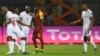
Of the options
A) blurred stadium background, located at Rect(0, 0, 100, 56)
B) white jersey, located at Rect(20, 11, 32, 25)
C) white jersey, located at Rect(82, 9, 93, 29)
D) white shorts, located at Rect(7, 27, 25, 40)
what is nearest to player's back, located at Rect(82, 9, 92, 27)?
white jersey, located at Rect(82, 9, 93, 29)

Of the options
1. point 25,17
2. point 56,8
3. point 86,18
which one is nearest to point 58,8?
point 56,8

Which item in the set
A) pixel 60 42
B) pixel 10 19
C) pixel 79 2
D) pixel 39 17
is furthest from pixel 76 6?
pixel 10 19

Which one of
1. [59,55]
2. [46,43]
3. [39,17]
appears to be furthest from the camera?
[46,43]

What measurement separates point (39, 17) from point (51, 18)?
31.0 ft

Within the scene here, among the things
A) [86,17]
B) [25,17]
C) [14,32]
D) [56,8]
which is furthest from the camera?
[56,8]

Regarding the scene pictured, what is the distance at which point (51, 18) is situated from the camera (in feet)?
118

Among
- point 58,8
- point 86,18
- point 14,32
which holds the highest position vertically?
point 58,8

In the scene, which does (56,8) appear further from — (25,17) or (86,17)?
(86,17)

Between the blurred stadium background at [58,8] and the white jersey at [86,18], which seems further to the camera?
the blurred stadium background at [58,8]

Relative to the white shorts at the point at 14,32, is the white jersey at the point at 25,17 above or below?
above

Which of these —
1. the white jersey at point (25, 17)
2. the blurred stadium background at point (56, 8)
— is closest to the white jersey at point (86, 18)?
the white jersey at point (25, 17)

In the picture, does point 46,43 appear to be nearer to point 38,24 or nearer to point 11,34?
point 38,24

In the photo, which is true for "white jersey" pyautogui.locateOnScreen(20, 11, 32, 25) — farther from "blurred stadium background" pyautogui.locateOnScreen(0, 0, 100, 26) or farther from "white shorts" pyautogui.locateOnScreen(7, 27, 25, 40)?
"white shorts" pyautogui.locateOnScreen(7, 27, 25, 40)

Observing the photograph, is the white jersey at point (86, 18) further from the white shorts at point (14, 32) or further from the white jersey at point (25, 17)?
the white jersey at point (25, 17)
